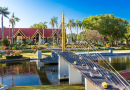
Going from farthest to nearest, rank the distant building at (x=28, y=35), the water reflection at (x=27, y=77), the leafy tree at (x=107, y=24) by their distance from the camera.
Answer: the leafy tree at (x=107, y=24) < the distant building at (x=28, y=35) < the water reflection at (x=27, y=77)

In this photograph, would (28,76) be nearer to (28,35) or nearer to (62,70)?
(62,70)

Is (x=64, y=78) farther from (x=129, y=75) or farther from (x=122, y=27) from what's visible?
Result: (x=122, y=27)

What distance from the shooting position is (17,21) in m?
48.6

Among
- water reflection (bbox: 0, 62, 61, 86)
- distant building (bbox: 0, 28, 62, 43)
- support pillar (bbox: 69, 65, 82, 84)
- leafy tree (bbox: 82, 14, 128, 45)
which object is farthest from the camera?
leafy tree (bbox: 82, 14, 128, 45)

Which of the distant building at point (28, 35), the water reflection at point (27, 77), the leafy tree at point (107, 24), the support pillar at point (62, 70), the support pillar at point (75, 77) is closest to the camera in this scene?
the support pillar at point (75, 77)

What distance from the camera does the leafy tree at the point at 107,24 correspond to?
55.7 m

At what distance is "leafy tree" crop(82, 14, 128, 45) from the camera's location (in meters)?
55.7

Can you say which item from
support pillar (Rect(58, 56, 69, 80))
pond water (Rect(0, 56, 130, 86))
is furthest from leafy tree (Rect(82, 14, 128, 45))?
support pillar (Rect(58, 56, 69, 80))

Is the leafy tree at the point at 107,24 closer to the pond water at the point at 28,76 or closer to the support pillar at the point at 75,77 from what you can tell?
the pond water at the point at 28,76

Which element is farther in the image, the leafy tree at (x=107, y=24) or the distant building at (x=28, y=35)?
the leafy tree at (x=107, y=24)

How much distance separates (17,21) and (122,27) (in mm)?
44712

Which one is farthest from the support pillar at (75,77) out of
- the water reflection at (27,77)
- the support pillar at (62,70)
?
the support pillar at (62,70)

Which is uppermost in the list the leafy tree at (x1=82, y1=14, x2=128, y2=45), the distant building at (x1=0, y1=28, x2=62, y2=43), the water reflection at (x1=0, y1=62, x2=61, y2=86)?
the leafy tree at (x1=82, y1=14, x2=128, y2=45)

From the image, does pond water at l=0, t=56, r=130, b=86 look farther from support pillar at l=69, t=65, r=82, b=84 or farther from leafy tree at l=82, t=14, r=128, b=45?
leafy tree at l=82, t=14, r=128, b=45
